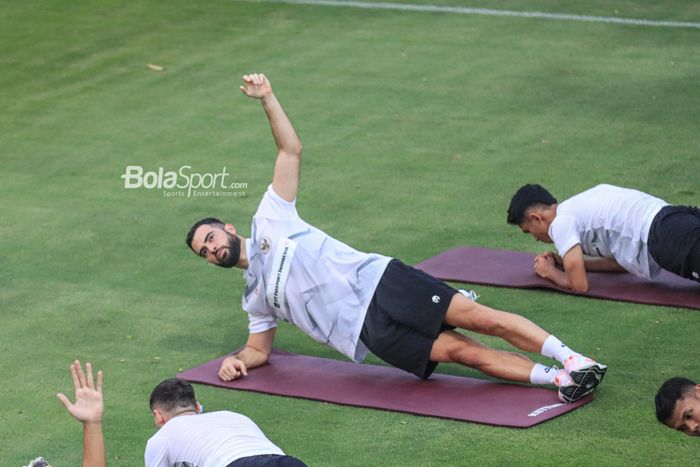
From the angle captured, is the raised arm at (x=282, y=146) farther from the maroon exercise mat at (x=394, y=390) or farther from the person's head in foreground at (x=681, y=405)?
the person's head in foreground at (x=681, y=405)

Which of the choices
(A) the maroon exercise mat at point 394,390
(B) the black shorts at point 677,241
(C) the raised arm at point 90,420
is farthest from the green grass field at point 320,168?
(C) the raised arm at point 90,420

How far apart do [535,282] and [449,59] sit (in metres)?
5.70

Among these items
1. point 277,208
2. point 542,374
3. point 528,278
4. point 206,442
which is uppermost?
point 277,208

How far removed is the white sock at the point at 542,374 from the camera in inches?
261

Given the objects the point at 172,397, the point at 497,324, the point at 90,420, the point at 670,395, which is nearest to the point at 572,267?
the point at 497,324

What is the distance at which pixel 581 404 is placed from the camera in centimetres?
654

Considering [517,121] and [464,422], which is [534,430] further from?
[517,121]

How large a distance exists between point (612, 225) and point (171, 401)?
11.5 ft

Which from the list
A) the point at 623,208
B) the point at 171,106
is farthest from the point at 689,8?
the point at 623,208

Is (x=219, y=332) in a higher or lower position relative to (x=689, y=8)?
lower

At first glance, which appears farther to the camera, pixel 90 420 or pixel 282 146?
pixel 282 146

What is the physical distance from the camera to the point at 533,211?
26.0 feet

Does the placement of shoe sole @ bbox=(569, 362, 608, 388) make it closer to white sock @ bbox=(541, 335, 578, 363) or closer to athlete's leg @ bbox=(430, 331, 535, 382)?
white sock @ bbox=(541, 335, 578, 363)

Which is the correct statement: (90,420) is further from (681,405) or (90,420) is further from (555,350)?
(555,350)
